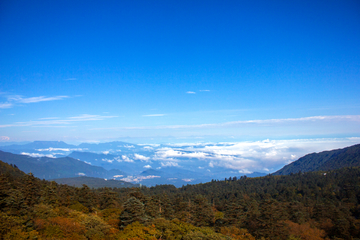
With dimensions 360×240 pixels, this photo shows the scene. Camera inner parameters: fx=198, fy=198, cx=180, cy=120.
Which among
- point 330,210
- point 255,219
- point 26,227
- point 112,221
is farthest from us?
point 330,210

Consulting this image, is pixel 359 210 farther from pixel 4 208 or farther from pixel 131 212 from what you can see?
pixel 4 208

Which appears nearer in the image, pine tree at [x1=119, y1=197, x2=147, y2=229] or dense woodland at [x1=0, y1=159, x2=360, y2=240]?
dense woodland at [x1=0, y1=159, x2=360, y2=240]

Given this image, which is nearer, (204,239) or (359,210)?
(204,239)

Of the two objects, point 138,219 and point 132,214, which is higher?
point 132,214

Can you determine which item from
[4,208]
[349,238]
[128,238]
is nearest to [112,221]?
[128,238]

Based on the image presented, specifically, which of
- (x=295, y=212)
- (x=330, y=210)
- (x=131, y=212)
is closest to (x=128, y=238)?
(x=131, y=212)

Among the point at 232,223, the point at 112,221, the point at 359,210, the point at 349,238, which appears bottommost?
the point at 359,210

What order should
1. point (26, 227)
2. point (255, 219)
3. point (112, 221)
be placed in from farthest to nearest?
1. point (255, 219)
2. point (112, 221)
3. point (26, 227)

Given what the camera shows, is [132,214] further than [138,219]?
Yes

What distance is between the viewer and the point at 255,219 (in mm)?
51969

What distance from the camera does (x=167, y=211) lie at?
64.4 meters

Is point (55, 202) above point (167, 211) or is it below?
above

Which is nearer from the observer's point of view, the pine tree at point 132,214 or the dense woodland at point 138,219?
the dense woodland at point 138,219

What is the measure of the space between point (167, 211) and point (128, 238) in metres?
35.4
